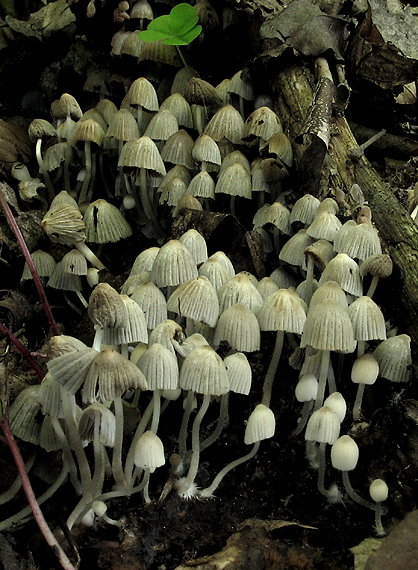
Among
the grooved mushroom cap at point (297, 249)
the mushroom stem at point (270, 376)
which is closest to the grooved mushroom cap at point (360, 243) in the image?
the grooved mushroom cap at point (297, 249)

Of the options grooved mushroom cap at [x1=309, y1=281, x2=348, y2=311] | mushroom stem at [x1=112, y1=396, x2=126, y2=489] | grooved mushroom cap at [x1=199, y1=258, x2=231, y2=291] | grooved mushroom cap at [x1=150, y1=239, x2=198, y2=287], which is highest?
grooved mushroom cap at [x1=309, y1=281, x2=348, y2=311]

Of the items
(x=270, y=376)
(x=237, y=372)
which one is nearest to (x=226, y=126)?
(x=270, y=376)

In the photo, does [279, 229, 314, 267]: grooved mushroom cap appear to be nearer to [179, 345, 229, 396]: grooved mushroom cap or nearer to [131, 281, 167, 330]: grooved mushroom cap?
[131, 281, 167, 330]: grooved mushroom cap

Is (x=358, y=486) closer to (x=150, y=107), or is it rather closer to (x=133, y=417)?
(x=133, y=417)

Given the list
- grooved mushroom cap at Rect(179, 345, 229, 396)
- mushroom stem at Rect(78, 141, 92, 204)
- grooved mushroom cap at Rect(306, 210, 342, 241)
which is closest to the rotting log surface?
grooved mushroom cap at Rect(306, 210, 342, 241)

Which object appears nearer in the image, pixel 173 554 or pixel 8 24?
pixel 173 554

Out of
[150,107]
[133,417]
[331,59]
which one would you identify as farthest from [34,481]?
[331,59]

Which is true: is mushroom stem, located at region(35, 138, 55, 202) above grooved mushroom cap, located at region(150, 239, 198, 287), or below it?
below

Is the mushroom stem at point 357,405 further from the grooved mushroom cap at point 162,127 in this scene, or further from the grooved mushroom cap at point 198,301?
the grooved mushroom cap at point 162,127

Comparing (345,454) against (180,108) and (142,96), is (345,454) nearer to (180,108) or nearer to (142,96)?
(180,108)
